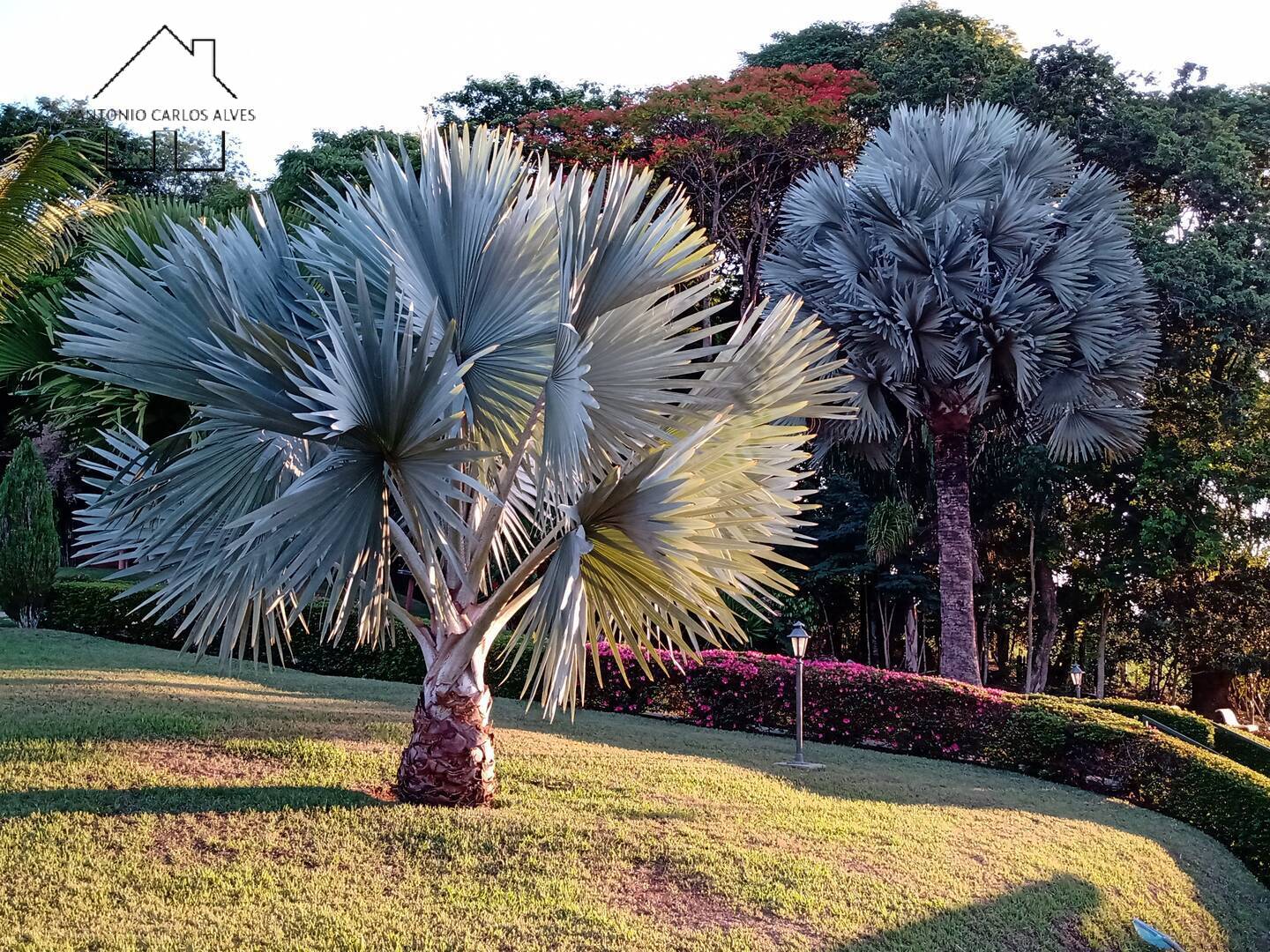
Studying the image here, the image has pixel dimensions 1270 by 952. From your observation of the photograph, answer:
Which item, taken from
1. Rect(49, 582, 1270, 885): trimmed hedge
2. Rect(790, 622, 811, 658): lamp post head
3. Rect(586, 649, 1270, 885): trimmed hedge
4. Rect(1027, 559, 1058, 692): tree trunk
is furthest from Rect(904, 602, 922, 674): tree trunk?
Rect(790, 622, 811, 658): lamp post head

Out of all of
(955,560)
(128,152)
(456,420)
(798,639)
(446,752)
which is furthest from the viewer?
(128,152)

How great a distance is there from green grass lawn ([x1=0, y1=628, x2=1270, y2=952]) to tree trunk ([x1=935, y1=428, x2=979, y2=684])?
17.2 feet

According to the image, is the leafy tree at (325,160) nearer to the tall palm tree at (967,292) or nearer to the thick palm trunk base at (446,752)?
the tall palm tree at (967,292)

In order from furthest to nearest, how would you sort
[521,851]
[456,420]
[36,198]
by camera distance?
[36,198] < [521,851] < [456,420]

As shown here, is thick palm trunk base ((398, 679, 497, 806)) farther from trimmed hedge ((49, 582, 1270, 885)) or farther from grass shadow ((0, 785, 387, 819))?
trimmed hedge ((49, 582, 1270, 885))

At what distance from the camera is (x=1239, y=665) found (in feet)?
69.8

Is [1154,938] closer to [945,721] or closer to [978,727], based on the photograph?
[978,727]

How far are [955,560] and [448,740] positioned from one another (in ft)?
35.6

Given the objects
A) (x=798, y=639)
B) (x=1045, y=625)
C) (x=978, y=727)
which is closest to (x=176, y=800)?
(x=798, y=639)

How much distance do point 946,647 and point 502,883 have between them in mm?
11347

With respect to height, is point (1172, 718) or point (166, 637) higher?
point (1172, 718)

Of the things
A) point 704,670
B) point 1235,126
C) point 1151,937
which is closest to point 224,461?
point 1151,937

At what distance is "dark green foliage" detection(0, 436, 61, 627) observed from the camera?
1538cm

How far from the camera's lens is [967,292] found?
1538 centimetres
